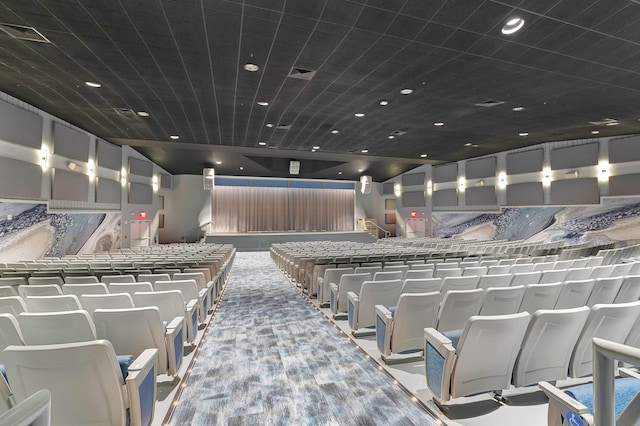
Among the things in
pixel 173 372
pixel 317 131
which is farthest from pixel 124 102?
pixel 173 372

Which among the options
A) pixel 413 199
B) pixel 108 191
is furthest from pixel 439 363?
pixel 413 199

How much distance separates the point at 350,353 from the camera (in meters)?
3.95

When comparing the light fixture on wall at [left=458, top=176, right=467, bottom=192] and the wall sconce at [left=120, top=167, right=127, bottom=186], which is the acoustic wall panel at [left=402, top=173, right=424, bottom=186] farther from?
the wall sconce at [left=120, top=167, right=127, bottom=186]

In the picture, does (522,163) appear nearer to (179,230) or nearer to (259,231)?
(259,231)

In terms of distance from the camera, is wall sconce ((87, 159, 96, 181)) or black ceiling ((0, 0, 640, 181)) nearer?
black ceiling ((0, 0, 640, 181))

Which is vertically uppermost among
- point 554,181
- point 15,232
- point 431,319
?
point 554,181

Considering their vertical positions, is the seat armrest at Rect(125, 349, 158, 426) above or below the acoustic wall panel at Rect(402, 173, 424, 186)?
below

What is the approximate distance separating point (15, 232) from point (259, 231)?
17186 millimetres

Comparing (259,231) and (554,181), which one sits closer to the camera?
(554,181)

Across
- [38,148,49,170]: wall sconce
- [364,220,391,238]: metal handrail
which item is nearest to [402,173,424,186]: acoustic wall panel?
→ [364,220,391,238]: metal handrail

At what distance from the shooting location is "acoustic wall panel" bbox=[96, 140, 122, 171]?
1274 cm

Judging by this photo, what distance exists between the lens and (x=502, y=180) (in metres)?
16.8

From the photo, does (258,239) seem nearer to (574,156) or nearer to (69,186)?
(69,186)

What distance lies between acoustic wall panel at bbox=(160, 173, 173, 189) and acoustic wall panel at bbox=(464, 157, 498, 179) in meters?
18.4
